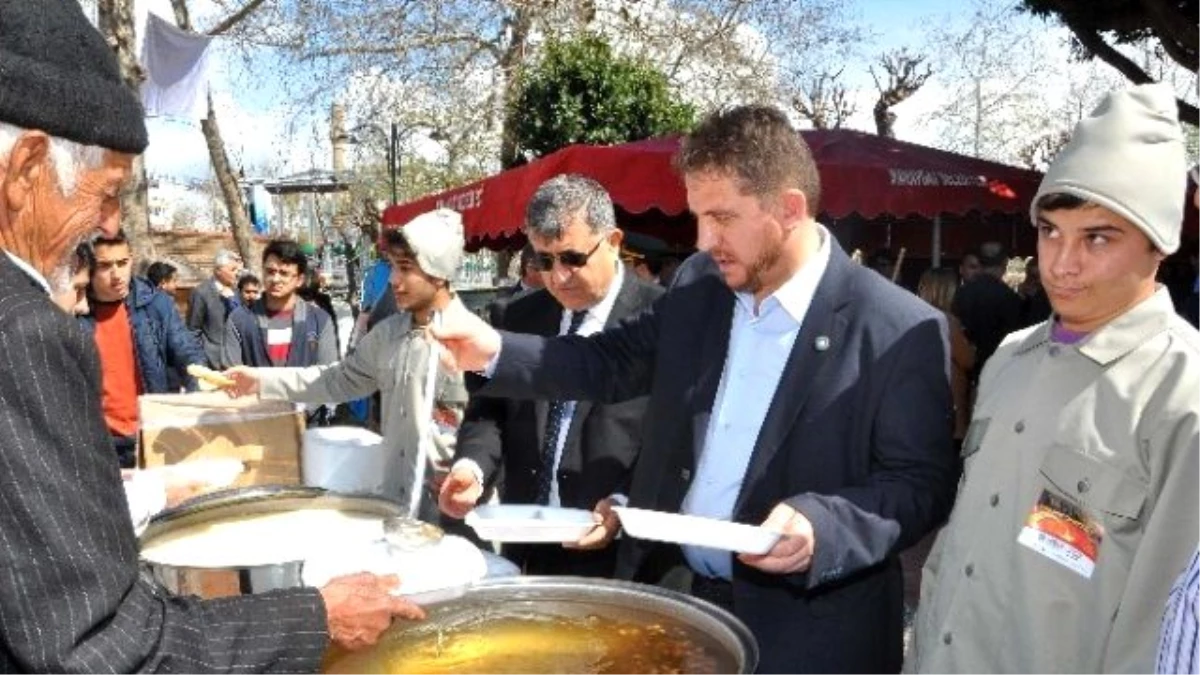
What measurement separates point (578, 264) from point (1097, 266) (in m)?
1.56

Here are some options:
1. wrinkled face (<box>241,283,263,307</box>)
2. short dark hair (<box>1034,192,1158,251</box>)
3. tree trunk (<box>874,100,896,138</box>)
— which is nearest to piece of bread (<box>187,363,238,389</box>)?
short dark hair (<box>1034,192,1158,251</box>)

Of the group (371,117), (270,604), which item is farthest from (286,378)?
(371,117)

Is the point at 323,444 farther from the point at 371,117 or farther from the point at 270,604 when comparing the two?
the point at 371,117

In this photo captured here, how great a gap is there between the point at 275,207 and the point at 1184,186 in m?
43.1

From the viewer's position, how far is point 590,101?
11.6 metres

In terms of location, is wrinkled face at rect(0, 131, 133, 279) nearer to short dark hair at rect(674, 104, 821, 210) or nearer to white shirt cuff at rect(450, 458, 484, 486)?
short dark hair at rect(674, 104, 821, 210)

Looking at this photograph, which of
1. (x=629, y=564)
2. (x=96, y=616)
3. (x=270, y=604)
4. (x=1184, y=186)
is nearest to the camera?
(x=96, y=616)

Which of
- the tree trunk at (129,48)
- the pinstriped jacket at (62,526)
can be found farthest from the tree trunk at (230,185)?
the pinstriped jacket at (62,526)

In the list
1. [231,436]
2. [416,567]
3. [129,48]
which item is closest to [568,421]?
[231,436]

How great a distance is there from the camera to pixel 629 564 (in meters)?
2.46

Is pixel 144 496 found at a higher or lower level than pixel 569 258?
lower

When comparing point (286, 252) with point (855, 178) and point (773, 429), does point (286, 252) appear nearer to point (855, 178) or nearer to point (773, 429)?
point (855, 178)

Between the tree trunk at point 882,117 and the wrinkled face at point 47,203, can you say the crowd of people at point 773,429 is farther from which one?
the tree trunk at point 882,117

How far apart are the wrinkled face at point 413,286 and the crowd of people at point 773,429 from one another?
71cm
